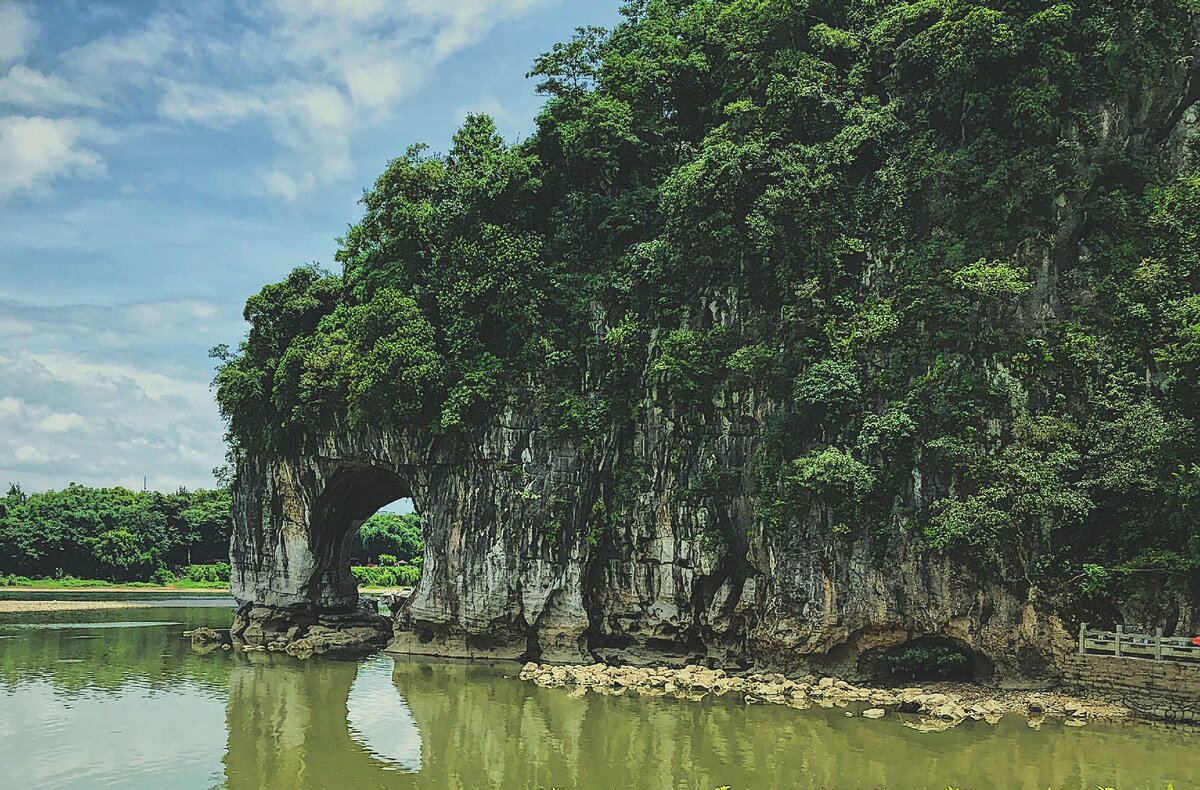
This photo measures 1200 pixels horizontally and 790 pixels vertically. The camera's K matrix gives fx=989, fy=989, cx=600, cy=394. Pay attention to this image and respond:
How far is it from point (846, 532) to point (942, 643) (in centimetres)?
349

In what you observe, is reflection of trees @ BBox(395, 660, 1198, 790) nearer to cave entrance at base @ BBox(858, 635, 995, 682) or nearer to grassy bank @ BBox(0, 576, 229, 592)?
cave entrance at base @ BBox(858, 635, 995, 682)

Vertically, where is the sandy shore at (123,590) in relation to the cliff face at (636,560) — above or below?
below

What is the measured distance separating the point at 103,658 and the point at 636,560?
51.7 feet

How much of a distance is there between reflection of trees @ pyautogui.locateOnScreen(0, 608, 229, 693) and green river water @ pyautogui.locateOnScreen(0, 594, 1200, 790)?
0.19m

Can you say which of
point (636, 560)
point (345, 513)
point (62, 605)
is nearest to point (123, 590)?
point (62, 605)

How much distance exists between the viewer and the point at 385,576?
66375 mm

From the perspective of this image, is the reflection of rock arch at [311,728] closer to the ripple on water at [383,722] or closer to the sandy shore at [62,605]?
the ripple on water at [383,722]

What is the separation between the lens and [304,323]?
33094 millimetres

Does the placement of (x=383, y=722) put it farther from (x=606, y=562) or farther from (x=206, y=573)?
(x=206, y=573)

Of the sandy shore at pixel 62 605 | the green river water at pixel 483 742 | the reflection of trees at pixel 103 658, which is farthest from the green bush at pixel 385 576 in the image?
the green river water at pixel 483 742

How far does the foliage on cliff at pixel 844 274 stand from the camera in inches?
825

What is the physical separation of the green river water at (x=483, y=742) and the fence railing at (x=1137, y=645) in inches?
59.2

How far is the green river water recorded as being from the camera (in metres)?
15.8

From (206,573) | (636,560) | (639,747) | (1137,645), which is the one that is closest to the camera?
(639,747)
